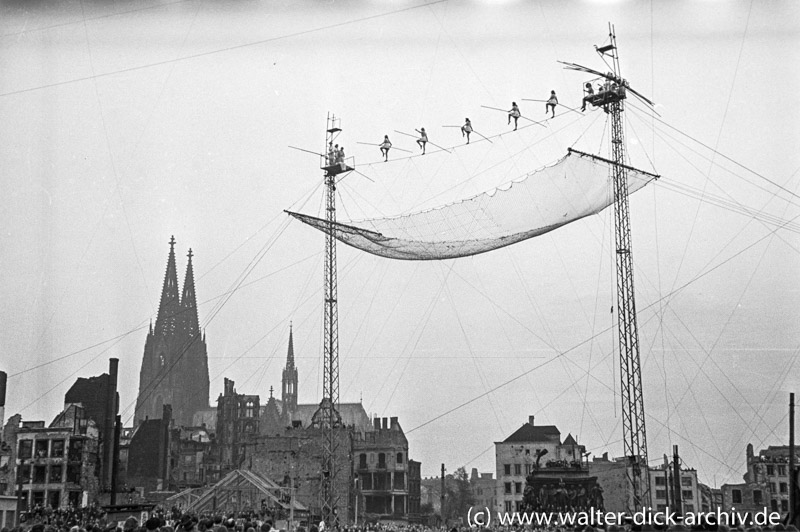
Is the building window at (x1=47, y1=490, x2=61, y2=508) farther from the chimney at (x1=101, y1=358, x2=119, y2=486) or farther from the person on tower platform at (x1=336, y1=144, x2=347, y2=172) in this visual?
the person on tower platform at (x1=336, y1=144, x2=347, y2=172)

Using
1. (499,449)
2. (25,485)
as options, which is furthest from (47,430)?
(499,449)

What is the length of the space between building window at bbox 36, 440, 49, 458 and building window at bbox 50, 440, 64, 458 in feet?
0.87

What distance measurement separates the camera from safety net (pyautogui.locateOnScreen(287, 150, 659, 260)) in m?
18.1

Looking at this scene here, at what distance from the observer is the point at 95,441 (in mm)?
35625

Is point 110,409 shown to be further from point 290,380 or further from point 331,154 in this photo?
point 290,380

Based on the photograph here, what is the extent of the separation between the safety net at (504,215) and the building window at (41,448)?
2041 cm

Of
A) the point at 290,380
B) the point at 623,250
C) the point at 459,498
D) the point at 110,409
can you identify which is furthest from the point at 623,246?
the point at 290,380

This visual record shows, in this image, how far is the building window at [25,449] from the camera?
33312 mm

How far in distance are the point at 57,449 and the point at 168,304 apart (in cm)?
4033

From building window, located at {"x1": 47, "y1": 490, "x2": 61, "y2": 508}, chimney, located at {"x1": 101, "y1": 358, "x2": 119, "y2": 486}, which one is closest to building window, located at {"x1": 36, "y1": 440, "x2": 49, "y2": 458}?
building window, located at {"x1": 47, "y1": 490, "x2": 61, "y2": 508}

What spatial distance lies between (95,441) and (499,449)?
18675mm

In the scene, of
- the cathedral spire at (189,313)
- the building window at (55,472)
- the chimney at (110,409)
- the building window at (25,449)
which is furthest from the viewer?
the cathedral spire at (189,313)

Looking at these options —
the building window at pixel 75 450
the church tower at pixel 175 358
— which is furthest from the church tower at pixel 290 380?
the building window at pixel 75 450

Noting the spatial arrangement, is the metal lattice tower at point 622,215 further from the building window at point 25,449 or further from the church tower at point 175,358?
the church tower at point 175,358
